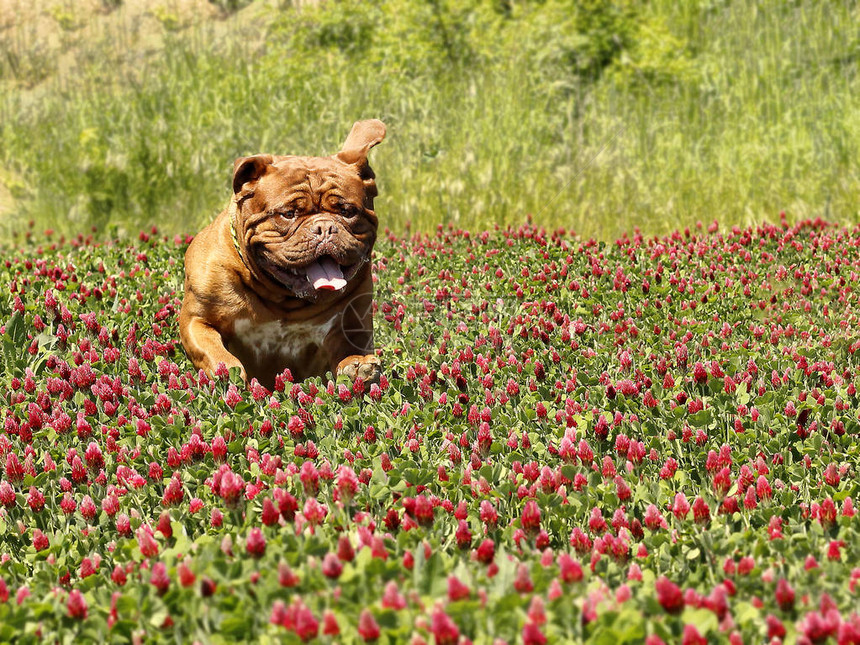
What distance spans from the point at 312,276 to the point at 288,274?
0.13 meters

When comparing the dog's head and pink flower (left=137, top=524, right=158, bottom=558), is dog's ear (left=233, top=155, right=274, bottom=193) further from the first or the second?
pink flower (left=137, top=524, right=158, bottom=558)

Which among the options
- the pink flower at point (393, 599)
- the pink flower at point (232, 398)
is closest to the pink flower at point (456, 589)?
the pink flower at point (393, 599)

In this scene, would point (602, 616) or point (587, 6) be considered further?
point (587, 6)

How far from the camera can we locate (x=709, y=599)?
7.76ft

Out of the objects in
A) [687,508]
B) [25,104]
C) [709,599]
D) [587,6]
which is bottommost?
[25,104]

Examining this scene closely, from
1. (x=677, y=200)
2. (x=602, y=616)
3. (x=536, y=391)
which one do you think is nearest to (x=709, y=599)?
(x=602, y=616)

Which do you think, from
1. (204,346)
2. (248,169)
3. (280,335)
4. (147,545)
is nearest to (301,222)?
(248,169)

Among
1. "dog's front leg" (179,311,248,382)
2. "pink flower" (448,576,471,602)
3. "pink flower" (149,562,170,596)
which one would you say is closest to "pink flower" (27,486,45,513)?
"pink flower" (149,562,170,596)

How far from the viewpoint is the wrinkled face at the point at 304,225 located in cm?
494

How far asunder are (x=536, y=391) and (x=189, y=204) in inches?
301

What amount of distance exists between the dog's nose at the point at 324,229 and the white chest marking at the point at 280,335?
0.63m

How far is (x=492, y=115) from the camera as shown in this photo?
11914 millimetres

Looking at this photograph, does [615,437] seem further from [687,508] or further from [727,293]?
[727,293]

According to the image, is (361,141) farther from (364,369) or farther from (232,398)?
(232,398)
